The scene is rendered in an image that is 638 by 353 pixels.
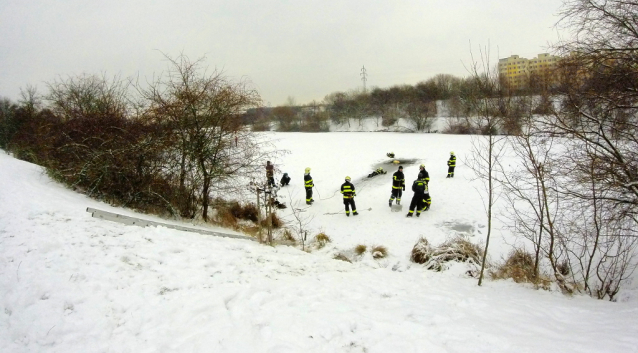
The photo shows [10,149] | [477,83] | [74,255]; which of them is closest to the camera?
[74,255]

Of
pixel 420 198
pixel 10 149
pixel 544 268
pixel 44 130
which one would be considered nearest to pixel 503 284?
pixel 544 268

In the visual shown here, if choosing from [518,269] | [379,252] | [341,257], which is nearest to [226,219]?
[341,257]

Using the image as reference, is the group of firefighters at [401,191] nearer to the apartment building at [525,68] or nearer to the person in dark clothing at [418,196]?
the person in dark clothing at [418,196]

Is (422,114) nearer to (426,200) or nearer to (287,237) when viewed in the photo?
(426,200)

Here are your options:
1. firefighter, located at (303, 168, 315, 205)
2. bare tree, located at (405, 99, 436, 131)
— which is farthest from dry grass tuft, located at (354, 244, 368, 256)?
bare tree, located at (405, 99, 436, 131)

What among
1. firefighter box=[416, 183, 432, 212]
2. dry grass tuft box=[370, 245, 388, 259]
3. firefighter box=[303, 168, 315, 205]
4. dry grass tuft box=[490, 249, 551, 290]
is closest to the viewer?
dry grass tuft box=[490, 249, 551, 290]

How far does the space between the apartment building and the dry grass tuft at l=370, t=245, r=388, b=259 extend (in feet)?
16.8

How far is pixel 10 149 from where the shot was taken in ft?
64.6

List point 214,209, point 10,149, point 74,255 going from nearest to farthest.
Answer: point 74,255
point 214,209
point 10,149

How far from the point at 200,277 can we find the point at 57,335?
1.83m

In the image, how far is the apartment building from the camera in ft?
18.4

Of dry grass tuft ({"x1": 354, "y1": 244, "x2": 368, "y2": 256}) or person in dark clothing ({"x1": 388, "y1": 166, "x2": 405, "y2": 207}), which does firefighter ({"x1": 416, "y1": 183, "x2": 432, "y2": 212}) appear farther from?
dry grass tuft ({"x1": 354, "y1": 244, "x2": 368, "y2": 256})

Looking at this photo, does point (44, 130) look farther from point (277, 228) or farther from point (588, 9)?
point (588, 9)

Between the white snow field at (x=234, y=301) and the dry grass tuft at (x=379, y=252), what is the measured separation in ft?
1.52
